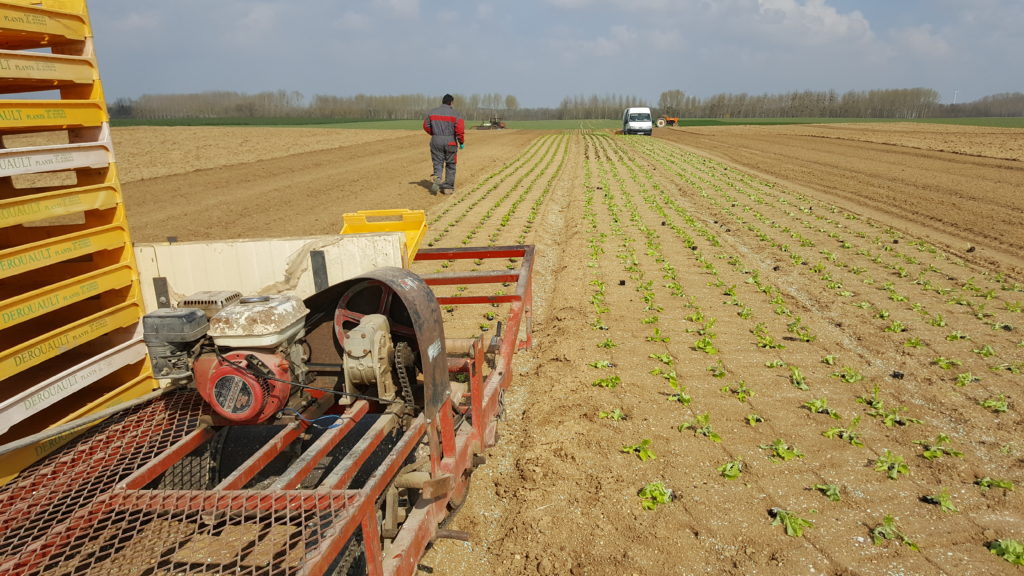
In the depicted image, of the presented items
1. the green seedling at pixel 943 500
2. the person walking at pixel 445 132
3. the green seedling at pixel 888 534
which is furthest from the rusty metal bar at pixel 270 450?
the person walking at pixel 445 132

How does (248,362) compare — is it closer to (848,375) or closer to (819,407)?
(819,407)

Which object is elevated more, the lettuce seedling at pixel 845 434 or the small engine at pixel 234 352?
the small engine at pixel 234 352

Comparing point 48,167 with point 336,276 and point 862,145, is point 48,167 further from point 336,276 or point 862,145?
point 862,145

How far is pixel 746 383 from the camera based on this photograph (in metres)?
5.32

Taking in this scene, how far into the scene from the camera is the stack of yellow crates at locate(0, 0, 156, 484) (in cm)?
304

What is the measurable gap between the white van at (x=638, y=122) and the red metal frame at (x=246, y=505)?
4709 cm

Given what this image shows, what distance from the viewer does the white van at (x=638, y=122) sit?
4703 cm

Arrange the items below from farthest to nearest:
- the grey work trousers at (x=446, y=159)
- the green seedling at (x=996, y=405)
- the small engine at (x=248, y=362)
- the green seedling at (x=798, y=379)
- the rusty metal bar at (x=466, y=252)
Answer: the grey work trousers at (x=446, y=159), the rusty metal bar at (x=466, y=252), the green seedling at (x=798, y=379), the green seedling at (x=996, y=405), the small engine at (x=248, y=362)

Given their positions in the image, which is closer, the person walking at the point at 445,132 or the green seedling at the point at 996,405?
the green seedling at the point at 996,405

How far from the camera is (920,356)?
229 inches

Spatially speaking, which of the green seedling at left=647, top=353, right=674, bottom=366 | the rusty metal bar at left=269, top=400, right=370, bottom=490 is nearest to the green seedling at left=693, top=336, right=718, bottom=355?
the green seedling at left=647, top=353, right=674, bottom=366

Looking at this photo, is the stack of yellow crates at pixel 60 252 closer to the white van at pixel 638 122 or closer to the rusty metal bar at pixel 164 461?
the rusty metal bar at pixel 164 461

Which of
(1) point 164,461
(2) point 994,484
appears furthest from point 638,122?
(1) point 164,461

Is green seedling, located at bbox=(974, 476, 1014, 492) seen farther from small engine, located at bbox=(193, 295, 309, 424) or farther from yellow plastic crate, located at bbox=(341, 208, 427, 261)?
yellow plastic crate, located at bbox=(341, 208, 427, 261)
